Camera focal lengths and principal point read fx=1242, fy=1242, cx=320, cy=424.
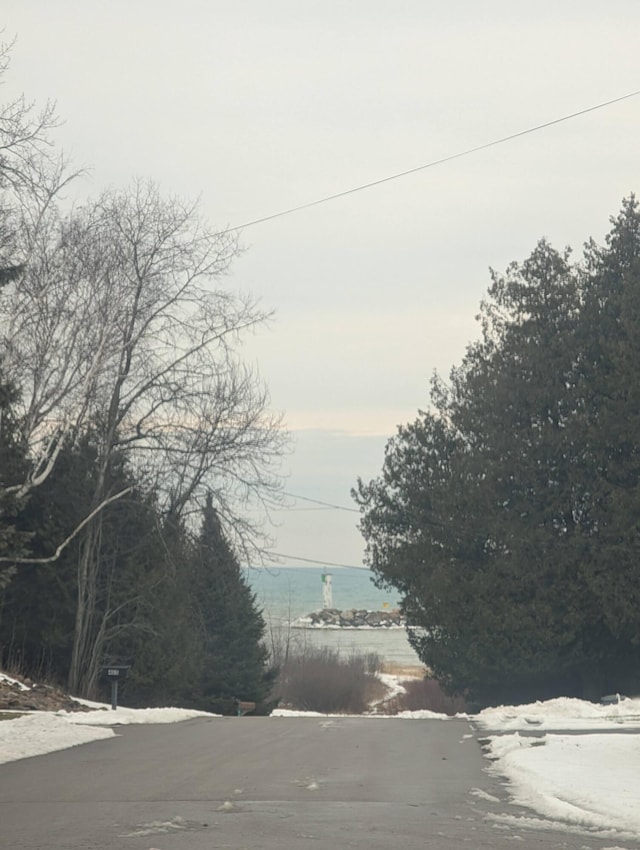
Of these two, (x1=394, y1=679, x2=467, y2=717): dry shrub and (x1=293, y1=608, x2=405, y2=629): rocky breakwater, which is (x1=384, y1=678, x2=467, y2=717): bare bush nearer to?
(x1=394, y1=679, x2=467, y2=717): dry shrub

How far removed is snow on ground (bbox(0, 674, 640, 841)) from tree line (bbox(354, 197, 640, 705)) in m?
12.8

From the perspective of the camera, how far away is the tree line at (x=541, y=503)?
118ft

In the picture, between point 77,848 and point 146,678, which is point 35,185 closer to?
point 77,848

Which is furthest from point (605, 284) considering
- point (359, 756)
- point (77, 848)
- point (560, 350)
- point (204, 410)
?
point (77, 848)

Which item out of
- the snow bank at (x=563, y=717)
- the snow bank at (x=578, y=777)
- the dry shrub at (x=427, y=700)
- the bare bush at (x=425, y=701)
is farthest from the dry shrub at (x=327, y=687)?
the snow bank at (x=578, y=777)

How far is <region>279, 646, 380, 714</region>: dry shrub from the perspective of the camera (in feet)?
188

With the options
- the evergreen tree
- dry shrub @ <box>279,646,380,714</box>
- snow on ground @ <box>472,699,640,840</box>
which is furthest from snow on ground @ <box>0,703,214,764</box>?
dry shrub @ <box>279,646,380,714</box>

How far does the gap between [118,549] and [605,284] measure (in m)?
17.0

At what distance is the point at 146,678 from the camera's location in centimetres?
3356

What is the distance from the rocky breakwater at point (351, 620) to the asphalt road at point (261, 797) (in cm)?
15251

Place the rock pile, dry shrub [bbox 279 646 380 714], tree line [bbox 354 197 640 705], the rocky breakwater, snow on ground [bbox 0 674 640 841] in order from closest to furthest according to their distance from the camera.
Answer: snow on ground [bbox 0 674 640 841] < the rock pile < tree line [bbox 354 197 640 705] < dry shrub [bbox 279 646 380 714] < the rocky breakwater

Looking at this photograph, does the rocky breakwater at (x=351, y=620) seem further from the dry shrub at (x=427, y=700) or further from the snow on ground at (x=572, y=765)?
the snow on ground at (x=572, y=765)

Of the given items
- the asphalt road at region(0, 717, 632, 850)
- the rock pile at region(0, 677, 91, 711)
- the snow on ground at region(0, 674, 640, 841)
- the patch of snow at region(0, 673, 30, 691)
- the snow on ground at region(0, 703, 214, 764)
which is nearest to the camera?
the asphalt road at region(0, 717, 632, 850)

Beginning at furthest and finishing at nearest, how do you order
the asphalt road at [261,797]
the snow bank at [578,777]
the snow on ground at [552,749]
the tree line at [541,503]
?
the tree line at [541,503]
the snow on ground at [552,749]
the snow bank at [578,777]
the asphalt road at [261,797]
